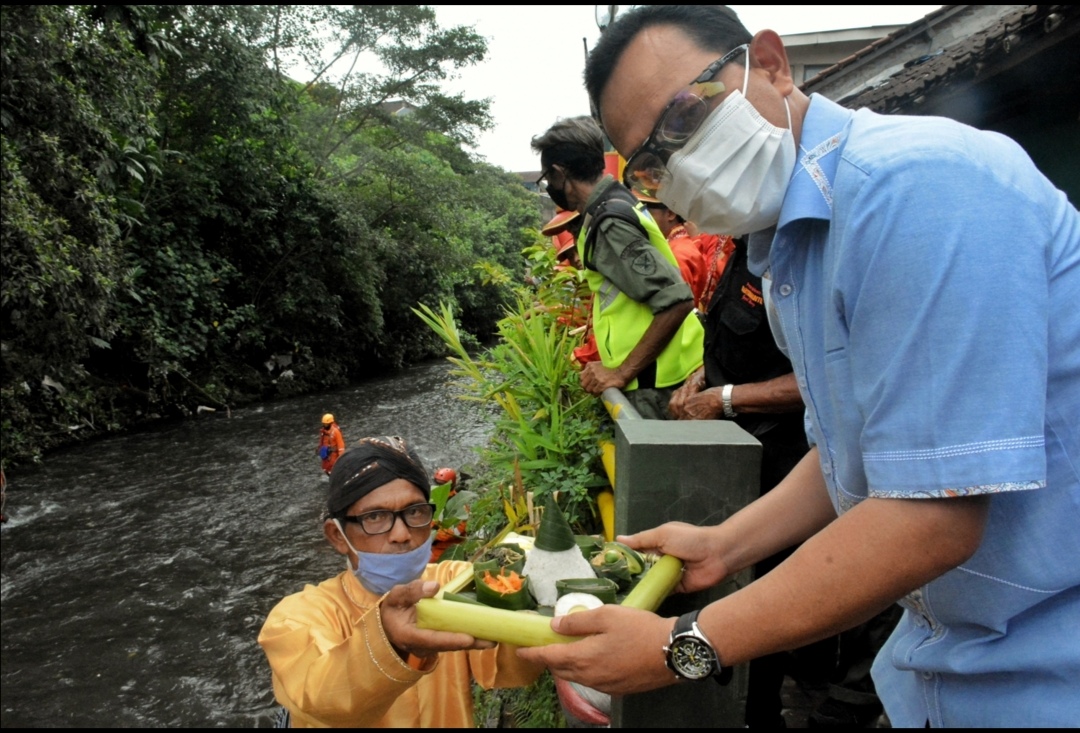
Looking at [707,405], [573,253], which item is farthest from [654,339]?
[573,253]

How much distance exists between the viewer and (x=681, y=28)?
121 centimetres

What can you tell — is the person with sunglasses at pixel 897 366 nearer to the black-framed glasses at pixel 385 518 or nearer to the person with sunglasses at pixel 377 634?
the person with sunglasses at pixel 377 634

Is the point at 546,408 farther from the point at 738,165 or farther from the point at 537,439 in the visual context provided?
the point at 738,165

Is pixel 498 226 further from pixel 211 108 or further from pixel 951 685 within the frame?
pixel 951 685

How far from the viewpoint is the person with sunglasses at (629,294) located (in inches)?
106

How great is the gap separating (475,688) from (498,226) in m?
30.4

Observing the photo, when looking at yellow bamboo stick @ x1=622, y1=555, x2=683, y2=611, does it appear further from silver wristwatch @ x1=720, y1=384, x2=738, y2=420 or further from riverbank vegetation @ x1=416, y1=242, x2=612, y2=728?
silver wristwatch @ x1=720, y1=384, x2=738, y2=420

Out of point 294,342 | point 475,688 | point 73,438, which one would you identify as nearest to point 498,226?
point 294,342

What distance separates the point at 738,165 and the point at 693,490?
0.78 meters

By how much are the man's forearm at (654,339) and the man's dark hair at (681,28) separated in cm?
151

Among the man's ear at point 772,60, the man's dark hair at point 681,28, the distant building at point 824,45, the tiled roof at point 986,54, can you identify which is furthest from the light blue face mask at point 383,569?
the distant building at point 824,45

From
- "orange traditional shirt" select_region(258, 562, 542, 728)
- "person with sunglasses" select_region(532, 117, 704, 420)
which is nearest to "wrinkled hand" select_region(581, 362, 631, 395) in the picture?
"person with sunglasses" select_region(532, 117, 704, 420)

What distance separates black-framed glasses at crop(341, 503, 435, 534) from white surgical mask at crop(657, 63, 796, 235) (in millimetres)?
1273

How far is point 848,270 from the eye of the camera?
0.94m
